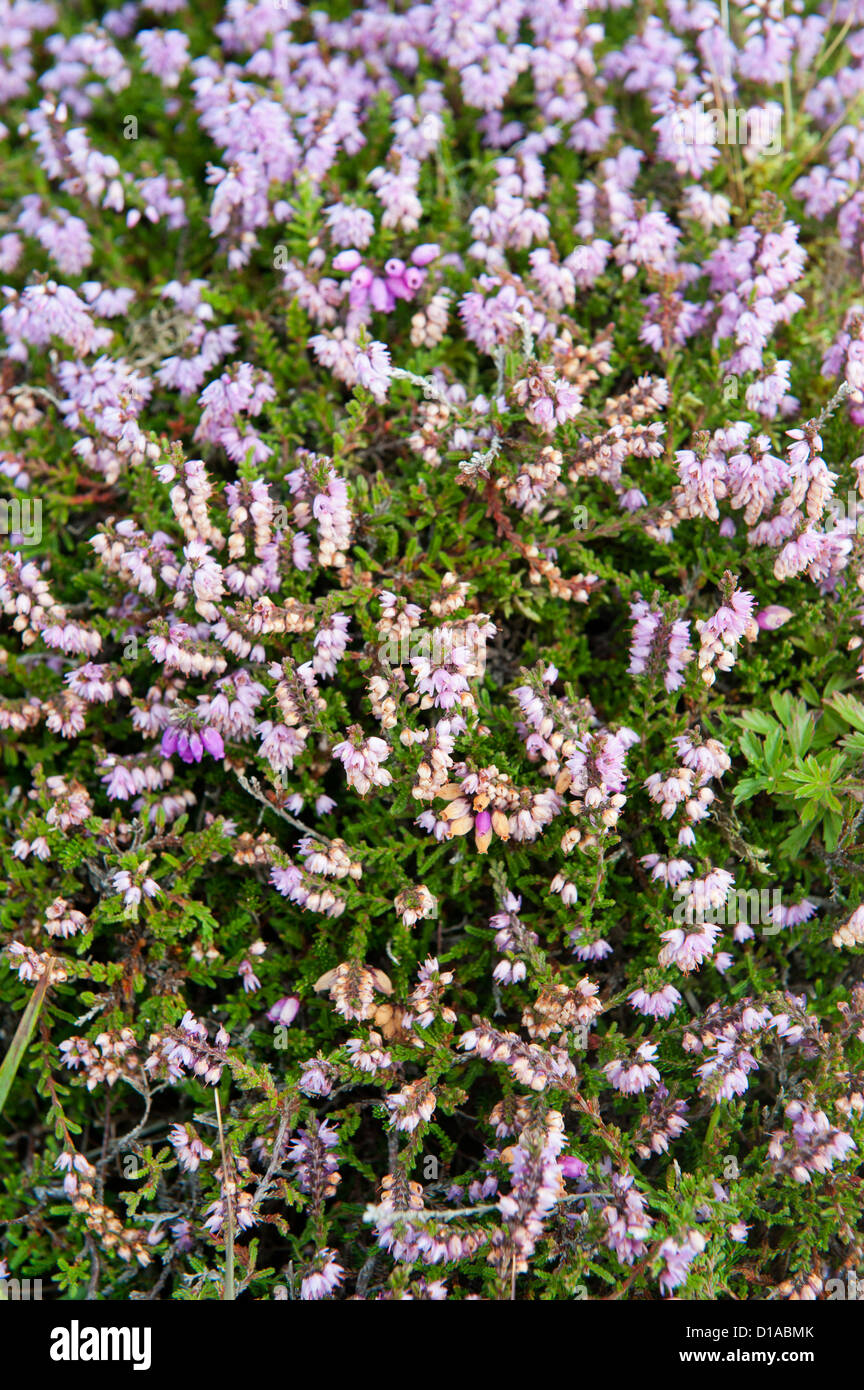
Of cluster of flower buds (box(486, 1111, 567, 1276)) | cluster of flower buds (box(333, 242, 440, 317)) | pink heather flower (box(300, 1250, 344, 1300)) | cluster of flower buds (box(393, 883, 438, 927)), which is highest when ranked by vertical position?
cluster of flower buds (box(333, 242, 440, 317))

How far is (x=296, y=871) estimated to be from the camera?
355 cm

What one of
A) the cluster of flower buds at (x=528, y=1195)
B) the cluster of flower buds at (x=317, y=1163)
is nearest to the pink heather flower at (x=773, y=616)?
the cluster of flower buds at (x=528, y=1195)

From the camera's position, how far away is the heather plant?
3.46m

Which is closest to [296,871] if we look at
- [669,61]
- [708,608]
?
[708,608]

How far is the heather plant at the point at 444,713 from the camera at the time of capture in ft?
11.4

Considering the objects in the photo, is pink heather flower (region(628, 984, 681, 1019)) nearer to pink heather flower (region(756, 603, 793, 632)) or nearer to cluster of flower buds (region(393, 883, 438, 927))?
cluster of flower buds (region(393, 883, 438, 927))

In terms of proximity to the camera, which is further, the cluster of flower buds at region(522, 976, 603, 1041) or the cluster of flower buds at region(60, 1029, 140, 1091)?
the cluster of flower buds at region(60, 1029, 140, 1091)

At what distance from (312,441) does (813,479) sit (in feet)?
7.22

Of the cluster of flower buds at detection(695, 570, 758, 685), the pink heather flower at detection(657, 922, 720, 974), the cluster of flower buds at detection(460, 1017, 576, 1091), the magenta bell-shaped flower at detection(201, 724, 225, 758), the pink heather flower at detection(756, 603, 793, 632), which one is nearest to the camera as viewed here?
the cluster of flower buds at detection(460, 1017, 576, 1091)

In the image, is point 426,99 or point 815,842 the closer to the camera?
point 815,842

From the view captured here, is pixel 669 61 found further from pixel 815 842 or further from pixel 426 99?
pixel 815 842

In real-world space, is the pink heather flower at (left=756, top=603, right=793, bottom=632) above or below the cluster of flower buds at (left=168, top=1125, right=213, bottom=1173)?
above

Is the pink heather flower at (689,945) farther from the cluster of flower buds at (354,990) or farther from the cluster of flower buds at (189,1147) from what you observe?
the cluster of flower buds at (189,1147)

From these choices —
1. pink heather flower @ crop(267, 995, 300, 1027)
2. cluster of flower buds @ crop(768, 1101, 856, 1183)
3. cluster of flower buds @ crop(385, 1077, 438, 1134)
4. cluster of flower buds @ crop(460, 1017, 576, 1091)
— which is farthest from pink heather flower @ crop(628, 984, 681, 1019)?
pink heather flower @ crop(267, 995, 300, 1027)
